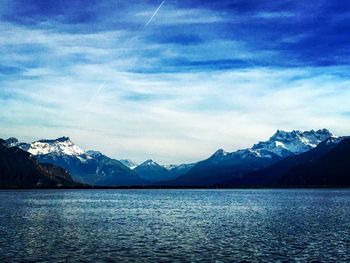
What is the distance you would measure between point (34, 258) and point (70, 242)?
53.6 ft

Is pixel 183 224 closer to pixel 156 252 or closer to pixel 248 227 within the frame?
pixel 248 227

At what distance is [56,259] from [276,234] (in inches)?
1858

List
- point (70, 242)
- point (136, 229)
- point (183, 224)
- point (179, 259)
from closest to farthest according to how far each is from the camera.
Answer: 1. point (179, 259)
2. point (70, 242)
3. point (136, 229)
4. point (183, 224)

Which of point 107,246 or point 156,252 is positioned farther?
point 107,246

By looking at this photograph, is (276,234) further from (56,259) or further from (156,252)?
(56,259)

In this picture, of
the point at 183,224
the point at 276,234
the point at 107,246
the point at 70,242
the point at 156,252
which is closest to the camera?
the point at 156,252

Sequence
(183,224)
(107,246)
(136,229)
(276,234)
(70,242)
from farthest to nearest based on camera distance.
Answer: (183,224) < (136,229) < (276,234) < (70,242) < (107,246)

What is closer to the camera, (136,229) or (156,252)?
(156,252)

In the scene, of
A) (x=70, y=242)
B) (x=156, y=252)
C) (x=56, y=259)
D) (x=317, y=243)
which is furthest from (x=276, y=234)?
(x=56, y=259)

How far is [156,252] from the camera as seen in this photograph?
242ft

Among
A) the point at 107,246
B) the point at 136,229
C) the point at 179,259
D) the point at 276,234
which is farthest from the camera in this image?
the point at 136,229

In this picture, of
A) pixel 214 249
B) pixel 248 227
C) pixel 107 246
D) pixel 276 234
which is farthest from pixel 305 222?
pixel 107 246

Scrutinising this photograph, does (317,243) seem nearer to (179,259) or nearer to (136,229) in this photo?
(179,259)

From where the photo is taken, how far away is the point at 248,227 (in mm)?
110812
